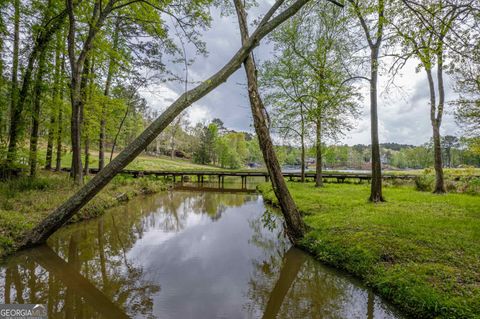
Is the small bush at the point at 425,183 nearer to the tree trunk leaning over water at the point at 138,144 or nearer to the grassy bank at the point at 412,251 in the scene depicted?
the grassy bank at the point at 412,251

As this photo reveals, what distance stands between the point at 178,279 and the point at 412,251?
4.36 m

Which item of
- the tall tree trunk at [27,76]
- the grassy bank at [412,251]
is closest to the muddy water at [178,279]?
the grassy bank at [412,251]

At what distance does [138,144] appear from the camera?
4.80 metres

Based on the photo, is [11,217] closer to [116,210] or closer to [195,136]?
[116,210]

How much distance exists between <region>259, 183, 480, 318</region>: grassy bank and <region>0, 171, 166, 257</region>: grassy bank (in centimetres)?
687

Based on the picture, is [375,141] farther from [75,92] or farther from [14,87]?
[14,87]

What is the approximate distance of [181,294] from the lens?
148 inches

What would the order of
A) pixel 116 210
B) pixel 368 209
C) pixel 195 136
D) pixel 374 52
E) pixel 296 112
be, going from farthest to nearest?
pixel 195 136 < pixel 296 112 < pixel 116 210 < pixel 374 52 < pixel 368 209

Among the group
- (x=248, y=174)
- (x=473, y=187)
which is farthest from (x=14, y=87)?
(x=473, y=187)

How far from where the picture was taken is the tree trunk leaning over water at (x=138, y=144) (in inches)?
189

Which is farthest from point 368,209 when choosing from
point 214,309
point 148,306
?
point 148,306

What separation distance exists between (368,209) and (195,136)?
49288 millimetres

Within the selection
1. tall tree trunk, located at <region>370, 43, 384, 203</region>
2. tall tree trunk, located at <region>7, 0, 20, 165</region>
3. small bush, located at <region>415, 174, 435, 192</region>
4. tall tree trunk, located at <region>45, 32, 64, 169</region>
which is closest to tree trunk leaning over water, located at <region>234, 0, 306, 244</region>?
tall tree trunk, located at <region>370, 43, 384, 203</region>

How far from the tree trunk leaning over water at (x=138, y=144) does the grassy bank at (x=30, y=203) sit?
22.4 inches
